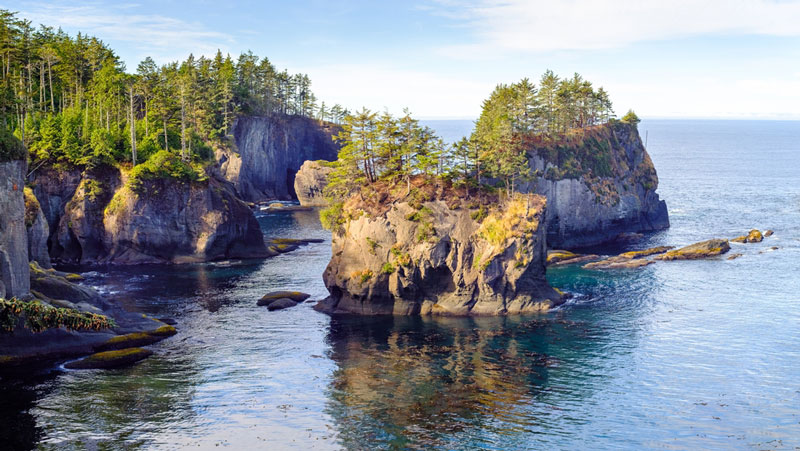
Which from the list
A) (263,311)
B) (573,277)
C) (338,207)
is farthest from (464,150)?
(263,311)

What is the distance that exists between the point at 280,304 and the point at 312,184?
8822 cm

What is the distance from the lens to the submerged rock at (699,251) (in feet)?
335

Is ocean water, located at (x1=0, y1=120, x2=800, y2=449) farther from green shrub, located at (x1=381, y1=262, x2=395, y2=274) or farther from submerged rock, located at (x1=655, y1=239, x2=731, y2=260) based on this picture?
submerged rock, located at (x1=655, y1=239, x2=731, y2=260)

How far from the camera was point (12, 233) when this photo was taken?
62.3 meters

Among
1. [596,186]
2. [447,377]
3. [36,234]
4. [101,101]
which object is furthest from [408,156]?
[101,101]

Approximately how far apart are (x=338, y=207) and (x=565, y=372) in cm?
3529

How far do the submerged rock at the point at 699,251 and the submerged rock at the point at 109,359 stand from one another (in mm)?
72249

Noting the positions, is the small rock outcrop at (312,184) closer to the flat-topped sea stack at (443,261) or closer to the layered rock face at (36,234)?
the layered rock face at (36,234)

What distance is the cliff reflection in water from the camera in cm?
4881

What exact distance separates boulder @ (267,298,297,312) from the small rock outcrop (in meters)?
85.5

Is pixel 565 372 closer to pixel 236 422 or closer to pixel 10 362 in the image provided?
pixel 236 422

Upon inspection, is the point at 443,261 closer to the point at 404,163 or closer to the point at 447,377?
the point at 404,163

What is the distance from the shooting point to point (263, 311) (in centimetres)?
7862

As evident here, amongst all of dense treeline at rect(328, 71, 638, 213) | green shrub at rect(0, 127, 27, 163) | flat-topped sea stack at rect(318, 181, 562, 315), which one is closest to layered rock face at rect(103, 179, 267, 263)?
dense treeline at rect(328, 71, 638, 213)
